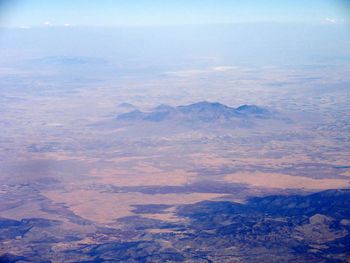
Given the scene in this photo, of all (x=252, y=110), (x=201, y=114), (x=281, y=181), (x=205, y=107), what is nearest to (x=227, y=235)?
(x=281, y=181)

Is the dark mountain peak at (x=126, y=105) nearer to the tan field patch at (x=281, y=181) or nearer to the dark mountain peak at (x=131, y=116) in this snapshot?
the dark mountain peak at (x=131, y=116)

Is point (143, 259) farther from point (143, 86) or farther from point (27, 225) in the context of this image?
point (143, 86)

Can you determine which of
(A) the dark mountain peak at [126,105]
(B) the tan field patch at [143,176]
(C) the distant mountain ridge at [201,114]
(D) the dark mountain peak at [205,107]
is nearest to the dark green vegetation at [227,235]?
(B) the tan field patch at [143,176]

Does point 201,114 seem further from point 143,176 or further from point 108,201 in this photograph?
point 108,201

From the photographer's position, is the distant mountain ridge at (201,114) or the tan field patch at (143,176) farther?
the distant mountain ridge at (201,114)

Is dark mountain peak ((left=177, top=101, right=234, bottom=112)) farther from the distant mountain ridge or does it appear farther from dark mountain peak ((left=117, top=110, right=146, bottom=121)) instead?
dark mountain peak ((left=117, top=110, right=146, bottom=121))

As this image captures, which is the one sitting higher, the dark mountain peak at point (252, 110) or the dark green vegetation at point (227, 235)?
the dark mountain peak at point (252, 110)

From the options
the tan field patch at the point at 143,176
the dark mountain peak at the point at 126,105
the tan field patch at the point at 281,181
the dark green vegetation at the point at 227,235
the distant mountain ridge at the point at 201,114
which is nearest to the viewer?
the dark green vegetation at the point at 227,235

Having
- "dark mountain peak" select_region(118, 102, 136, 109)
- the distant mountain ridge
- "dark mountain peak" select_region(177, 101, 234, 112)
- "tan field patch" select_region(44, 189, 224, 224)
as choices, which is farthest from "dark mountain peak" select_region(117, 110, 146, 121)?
"tan field patch" select_region(44, 189, 224, 224)
